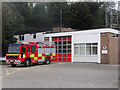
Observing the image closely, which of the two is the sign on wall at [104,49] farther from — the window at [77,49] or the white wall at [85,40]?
the window at [77,49]

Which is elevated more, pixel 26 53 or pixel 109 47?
pixel 109 47

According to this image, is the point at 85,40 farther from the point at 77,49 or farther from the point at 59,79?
the point at 59,79

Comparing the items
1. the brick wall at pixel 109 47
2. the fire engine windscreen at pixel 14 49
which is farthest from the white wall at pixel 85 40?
the fire engine windscreen at pixel 14 49

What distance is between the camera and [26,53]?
68.6ft

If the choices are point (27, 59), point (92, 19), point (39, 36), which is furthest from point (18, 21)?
point (27, 59)

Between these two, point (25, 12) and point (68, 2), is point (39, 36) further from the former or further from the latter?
point (25, 12)

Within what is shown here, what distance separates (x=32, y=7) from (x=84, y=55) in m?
52.4

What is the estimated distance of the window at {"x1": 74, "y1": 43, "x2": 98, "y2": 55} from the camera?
26172mm

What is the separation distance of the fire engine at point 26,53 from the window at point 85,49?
549cm

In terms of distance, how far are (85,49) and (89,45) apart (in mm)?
798

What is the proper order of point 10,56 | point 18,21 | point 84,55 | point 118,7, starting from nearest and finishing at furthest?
point 10,56, point 84,55, point 118,7, point 18,21

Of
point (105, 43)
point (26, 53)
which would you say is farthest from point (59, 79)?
point (105, 43)

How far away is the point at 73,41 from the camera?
2814 centimetres

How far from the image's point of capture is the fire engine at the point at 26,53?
2050cm
